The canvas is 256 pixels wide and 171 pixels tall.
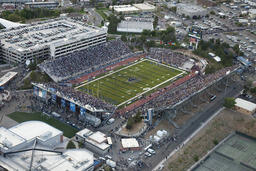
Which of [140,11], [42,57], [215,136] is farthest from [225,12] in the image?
[215,136]

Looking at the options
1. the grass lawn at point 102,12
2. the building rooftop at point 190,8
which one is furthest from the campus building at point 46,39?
the building rooftop at point 190,8

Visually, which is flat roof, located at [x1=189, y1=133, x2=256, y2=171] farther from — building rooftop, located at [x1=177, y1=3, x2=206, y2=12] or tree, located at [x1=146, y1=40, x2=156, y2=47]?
building rooftop, located at [x1=177, y1=3, x2=206, y2=12]

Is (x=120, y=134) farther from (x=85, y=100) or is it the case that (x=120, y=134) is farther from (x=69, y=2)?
(x=69, y=2)

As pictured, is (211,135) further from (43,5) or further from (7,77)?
(43,5)

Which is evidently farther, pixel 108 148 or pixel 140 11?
pixel 140 11

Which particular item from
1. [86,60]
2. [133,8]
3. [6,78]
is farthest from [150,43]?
[133,8]
